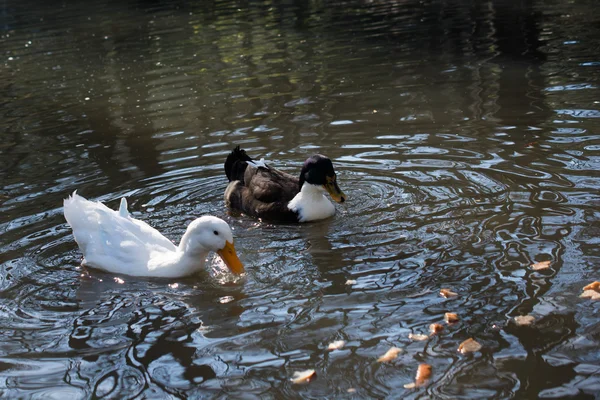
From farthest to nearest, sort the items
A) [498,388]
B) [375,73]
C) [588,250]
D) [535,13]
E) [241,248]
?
[535,13] < [375,73] < [241,248] < [588,250] < [498,388]

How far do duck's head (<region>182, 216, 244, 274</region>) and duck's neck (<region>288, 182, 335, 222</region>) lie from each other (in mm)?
1351

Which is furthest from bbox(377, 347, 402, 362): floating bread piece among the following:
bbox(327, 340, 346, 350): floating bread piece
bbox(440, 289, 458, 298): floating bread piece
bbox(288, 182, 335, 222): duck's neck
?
bbox(288, 182, 335, 222): duck's neck

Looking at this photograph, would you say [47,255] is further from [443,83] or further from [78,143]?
[443,83]

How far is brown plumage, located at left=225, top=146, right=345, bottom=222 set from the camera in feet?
24.5

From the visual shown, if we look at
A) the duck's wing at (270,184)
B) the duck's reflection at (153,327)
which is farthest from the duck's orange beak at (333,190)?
the duck's reflection at (153,327)

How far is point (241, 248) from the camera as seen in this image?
682 cm

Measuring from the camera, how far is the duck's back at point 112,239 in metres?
6.48

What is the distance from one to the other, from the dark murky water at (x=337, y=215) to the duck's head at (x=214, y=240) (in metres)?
0.18

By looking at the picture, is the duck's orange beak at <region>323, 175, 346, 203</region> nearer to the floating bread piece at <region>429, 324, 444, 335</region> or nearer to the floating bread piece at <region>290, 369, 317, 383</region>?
the floating bread piece at <region>429, 324, 444, 335</region>

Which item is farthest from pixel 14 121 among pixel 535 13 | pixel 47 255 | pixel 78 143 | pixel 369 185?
pixel 535 13

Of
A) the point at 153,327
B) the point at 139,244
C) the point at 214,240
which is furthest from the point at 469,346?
the point at 139,244

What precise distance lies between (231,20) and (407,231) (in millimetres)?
15022

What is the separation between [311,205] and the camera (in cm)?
739

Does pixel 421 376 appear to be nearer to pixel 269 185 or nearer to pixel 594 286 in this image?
pixel 594 286
